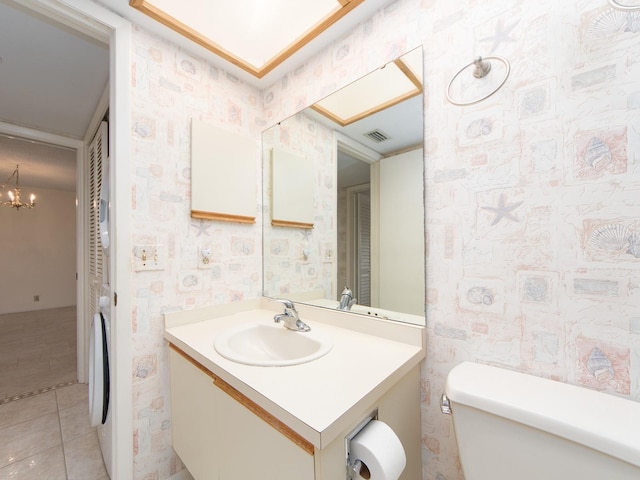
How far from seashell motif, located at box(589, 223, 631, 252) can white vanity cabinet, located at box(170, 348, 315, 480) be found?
0.91 m

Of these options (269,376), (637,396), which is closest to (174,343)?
(269,376)

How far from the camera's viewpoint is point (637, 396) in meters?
0.67

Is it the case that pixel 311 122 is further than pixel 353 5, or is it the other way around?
pixel 311 122

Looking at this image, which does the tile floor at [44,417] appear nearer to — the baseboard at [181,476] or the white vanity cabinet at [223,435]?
the baseboard at [181,476]

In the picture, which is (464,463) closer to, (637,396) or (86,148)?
(637,396)

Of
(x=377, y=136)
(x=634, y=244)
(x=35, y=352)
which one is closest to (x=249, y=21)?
(x=377, y=136)

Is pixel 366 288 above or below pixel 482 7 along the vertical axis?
A: below

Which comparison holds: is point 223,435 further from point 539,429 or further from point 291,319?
point 539,429

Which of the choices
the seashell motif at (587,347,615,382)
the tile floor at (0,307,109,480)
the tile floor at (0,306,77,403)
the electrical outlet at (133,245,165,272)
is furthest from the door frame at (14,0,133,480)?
the tile floor at (0,306,77,403)

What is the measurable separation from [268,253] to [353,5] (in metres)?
1.29

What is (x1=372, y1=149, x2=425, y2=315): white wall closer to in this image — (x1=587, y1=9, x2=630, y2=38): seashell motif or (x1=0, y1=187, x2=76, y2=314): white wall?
(x1=587, y1=9, x2=630, y2=38): seashell motif

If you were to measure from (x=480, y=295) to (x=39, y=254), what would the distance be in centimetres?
738

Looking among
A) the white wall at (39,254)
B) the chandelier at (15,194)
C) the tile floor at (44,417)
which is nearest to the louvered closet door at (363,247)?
the tile floor at (44,417)

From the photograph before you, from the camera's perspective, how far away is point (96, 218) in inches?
76.0
